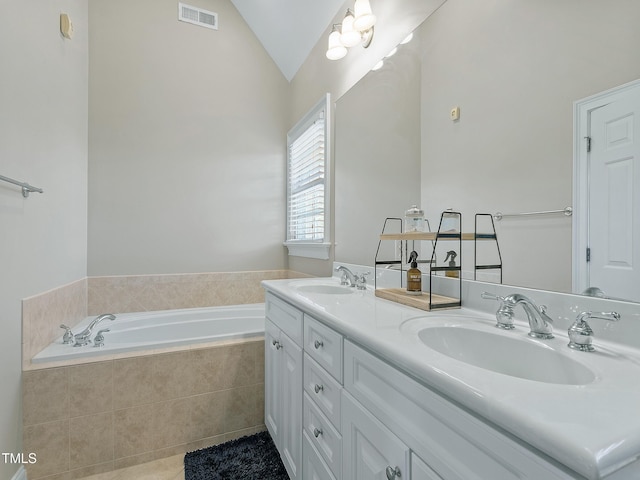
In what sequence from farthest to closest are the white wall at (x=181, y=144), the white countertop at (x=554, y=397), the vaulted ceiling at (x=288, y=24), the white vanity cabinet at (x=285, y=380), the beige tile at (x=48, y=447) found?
the white wall at (x=181, y=144), the vaulted ceiling at (x=288, y=24), the beige tile at (x=48, y=447), the white vanity cabinet at (x=285, y=380), the white countertop at (x=554, y=397)

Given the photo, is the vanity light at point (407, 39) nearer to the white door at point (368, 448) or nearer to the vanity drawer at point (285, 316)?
the vanity drawer at point (285, 316)

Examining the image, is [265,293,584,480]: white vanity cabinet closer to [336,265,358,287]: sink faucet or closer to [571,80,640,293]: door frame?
[336,265,358,287]: sink faucet

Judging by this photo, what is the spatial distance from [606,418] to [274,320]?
53.9 inches

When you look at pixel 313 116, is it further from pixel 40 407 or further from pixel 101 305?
pixel 40 407

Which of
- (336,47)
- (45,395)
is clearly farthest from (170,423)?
(336,47)

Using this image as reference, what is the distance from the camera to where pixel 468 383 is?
0.50m

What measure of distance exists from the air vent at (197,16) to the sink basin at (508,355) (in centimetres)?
308

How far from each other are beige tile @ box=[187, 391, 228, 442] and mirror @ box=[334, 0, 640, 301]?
4.71ft

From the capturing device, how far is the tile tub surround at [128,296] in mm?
1597

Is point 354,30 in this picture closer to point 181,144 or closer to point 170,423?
point 181,144

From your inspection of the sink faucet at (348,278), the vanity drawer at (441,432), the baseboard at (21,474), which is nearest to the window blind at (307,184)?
the sink faucet at (348,278)

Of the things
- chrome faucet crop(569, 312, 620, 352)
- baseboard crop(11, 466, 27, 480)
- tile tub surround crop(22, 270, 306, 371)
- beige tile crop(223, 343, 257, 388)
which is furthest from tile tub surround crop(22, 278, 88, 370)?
chrome faucet crop(569, 312, 620, 352)

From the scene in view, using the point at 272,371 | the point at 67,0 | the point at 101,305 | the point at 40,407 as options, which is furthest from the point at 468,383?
the point at 67,0

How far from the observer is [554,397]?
46cm
